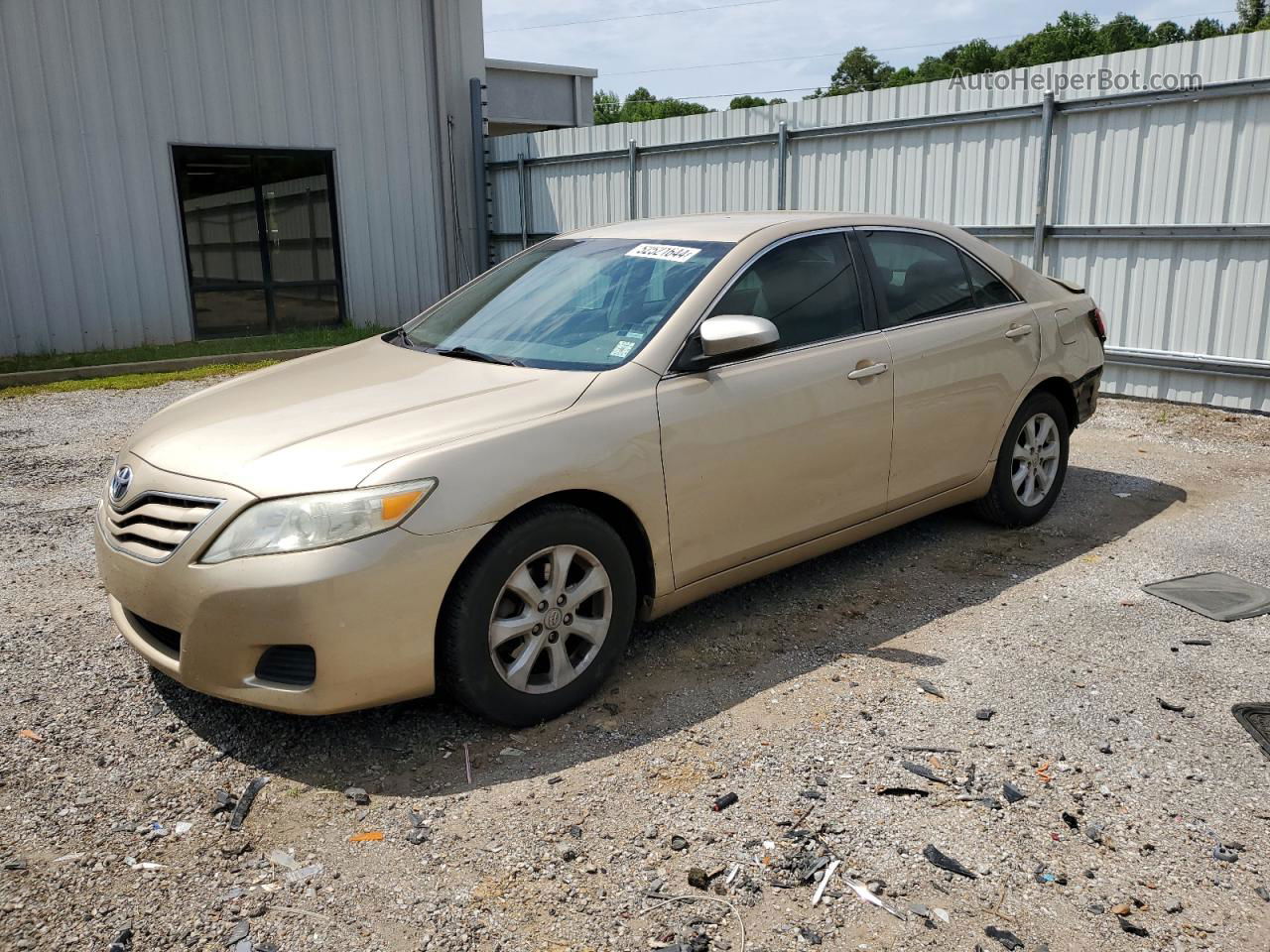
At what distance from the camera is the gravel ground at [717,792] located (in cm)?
260

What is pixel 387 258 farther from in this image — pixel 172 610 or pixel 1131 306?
pixel 172 610

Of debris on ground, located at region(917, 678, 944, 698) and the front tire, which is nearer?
the front tire

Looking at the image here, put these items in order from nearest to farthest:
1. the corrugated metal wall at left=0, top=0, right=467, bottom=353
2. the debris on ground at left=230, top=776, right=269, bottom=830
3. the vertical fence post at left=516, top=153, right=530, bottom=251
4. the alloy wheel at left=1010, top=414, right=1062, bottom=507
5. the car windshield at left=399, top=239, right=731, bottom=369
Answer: the debris on ground at left=230, top=776, right=269, bottom=830
the car windshield at left=399, top=239, right=731, bottom=369
the alloy wheel at left=1010, top=414, right=1062, bottom=507
the corrugated metal wall at left=0, top=0, right=467, bottom=353
the vertical fence post at left=516, top=153, right=530, bottom=251

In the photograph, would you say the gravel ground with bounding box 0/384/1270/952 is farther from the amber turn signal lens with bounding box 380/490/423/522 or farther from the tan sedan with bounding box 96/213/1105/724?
the amber turn signal lens with bounding box 380/490/423/522

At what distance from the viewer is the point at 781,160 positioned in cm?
1136

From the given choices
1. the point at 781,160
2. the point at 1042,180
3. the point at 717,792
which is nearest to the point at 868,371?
the point at 717,792

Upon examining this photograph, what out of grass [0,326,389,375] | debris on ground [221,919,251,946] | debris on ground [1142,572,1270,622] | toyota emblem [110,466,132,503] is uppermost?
toyota emblem [110,466,132,503]

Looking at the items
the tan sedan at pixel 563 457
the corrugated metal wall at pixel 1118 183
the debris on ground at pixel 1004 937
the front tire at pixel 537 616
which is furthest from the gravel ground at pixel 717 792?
the corrugated metal wall at pixel 1118 183

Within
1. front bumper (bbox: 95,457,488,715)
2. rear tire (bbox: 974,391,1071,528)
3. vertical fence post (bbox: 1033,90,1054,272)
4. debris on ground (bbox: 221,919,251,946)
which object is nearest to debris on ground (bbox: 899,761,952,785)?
front bumper (bbox: 95,457,488,715)

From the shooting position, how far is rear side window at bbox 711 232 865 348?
4.21m

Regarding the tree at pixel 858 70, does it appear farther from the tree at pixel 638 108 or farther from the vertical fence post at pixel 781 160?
the vertical fence post at pixel 781 160

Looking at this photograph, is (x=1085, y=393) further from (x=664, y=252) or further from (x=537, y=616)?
(x=537, y=616)

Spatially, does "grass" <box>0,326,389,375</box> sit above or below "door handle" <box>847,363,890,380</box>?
below

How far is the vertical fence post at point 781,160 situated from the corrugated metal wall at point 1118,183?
7 centimetres
